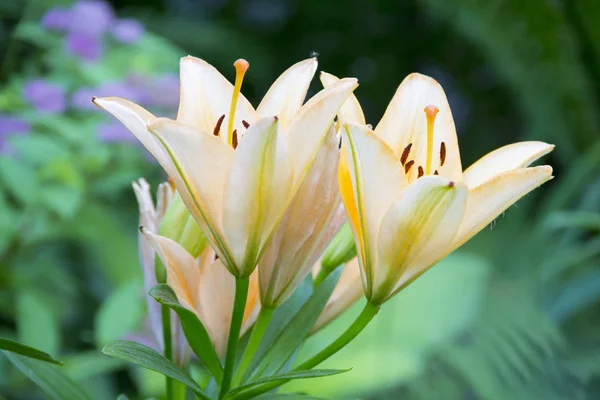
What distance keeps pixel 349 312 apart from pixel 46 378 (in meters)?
0.73

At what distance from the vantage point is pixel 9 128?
2.90ft

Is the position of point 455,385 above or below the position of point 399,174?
below

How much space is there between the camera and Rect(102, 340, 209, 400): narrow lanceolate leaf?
0.28 meters

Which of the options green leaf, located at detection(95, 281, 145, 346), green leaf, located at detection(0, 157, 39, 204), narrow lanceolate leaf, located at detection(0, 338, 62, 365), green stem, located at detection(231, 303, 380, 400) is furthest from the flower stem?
green leaf, located at detection(0, 157, 39, 204)

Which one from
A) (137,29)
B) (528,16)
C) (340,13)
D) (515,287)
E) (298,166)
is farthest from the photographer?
(340,13)

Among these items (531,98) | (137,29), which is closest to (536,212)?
(531,98)

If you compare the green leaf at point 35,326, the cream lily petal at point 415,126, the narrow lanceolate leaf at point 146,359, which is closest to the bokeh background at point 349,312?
the green leaf at point 35,326

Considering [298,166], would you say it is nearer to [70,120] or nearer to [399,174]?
[399,174]

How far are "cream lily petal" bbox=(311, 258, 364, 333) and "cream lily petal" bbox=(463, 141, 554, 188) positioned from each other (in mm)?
67

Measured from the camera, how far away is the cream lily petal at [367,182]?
0.28 meters

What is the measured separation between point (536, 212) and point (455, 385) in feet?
2.54

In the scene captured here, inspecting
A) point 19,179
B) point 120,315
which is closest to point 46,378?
point 120,315

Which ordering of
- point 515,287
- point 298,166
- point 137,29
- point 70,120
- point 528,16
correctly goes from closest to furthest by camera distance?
point 298,166 → point 70,120 → point 137,29 → point 515,287 → point 528,16

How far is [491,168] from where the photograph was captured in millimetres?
318
